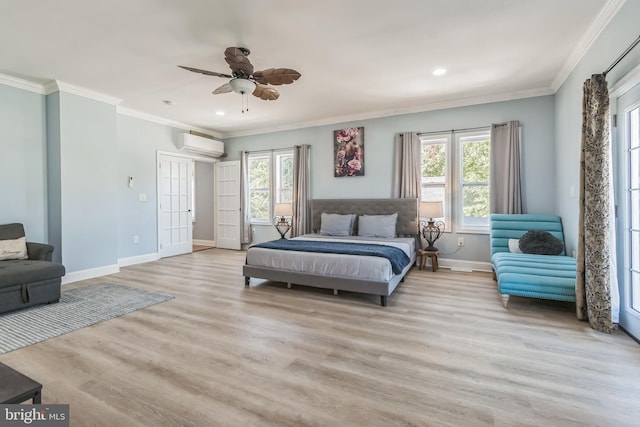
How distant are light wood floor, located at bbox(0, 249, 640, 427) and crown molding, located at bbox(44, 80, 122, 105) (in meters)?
3.45

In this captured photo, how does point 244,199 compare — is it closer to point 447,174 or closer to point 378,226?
point 378,226

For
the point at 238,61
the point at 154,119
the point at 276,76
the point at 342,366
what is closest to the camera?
the point at 342,366

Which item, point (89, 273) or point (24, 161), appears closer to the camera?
point (24, 161)

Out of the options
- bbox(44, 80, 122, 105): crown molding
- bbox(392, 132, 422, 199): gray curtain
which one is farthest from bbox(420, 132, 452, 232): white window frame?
bbox(44, 80, 122, 105): crown molding

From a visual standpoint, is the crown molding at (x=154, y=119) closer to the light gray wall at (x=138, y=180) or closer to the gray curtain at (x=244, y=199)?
the light gray wall at (x=138, y=180)

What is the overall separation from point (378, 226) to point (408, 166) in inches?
47.5

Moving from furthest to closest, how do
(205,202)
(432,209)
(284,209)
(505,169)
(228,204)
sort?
(205,202), (228,204), (284,209), (432,209), (505,169)

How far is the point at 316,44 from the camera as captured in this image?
321 cm

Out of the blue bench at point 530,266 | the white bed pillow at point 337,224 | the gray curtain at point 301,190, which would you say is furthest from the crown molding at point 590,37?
the gray curtain at point 301,190

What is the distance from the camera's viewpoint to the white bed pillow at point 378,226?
514 centimetres

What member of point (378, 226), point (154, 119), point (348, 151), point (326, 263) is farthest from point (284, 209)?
point (154, 119)

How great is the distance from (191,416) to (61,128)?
4.58 metres

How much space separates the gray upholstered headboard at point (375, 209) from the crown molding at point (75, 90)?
3.85 meters

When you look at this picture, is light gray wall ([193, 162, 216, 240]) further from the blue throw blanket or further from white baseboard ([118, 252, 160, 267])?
the blue throw blanket
